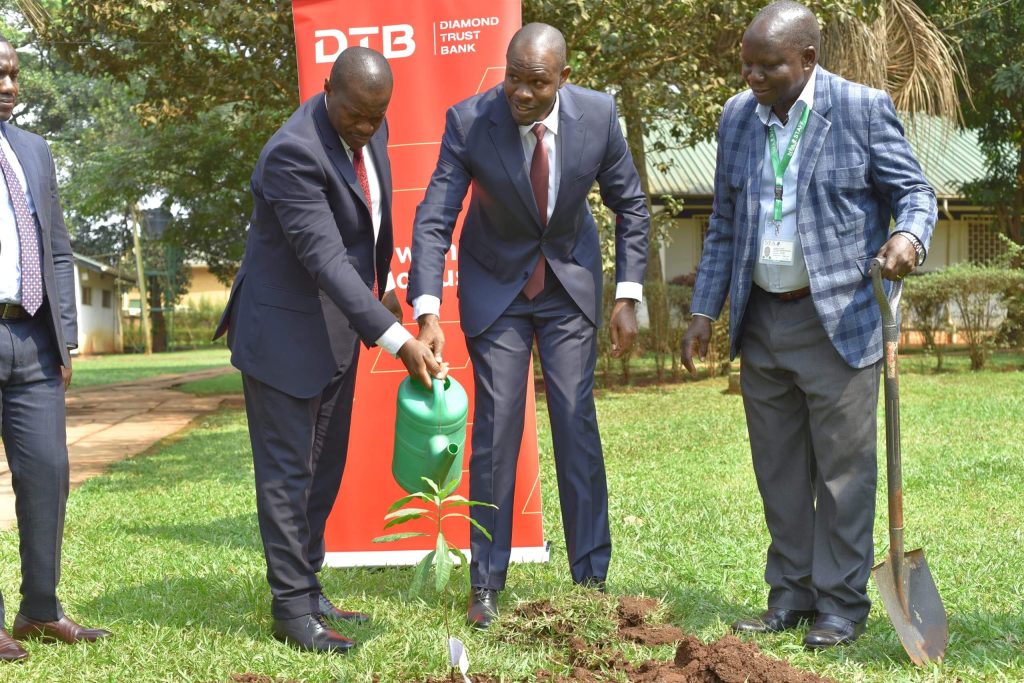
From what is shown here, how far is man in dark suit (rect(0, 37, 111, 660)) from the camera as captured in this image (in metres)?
3.85

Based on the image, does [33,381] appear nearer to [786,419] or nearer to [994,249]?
[786,419]

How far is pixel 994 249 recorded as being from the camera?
23.4m

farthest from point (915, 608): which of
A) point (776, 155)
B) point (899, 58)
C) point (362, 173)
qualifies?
point (899, 58)

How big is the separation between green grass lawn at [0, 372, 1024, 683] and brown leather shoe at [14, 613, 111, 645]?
0.07 m

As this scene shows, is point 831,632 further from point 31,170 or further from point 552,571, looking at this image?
point 31,170

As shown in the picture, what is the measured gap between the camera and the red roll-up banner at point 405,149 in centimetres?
493

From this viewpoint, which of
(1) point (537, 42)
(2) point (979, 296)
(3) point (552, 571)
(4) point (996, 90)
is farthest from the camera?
(4) point (996, 90)

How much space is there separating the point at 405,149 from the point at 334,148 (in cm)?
118

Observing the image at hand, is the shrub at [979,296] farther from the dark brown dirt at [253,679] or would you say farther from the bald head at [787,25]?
the dark brown dirt at [253,679]

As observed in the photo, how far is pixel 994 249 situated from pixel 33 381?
2287 cm

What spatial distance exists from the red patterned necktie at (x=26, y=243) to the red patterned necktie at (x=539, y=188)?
5.71 feet

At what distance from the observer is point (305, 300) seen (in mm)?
3939

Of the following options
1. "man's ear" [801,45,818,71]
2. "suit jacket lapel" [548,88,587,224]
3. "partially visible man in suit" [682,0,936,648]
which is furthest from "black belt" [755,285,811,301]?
"suit jacket lapel" [548,88,587,224]

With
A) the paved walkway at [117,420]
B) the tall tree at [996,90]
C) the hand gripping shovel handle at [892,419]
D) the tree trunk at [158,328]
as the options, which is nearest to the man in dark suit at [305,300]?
the hand gripping shovel handle at [892,419]
